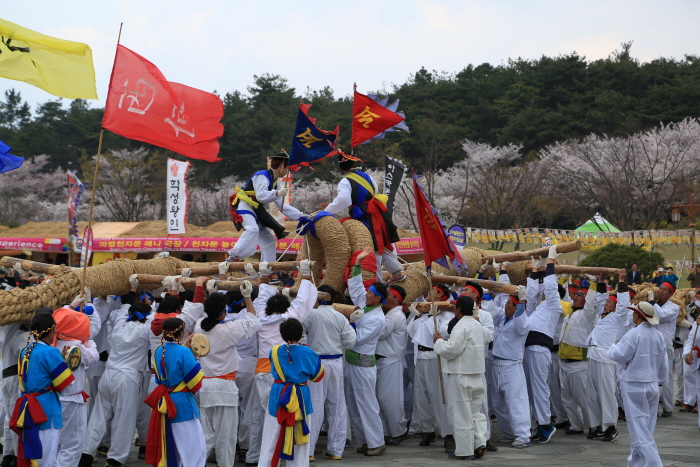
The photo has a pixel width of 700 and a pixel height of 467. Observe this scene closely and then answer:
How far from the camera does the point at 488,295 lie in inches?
418

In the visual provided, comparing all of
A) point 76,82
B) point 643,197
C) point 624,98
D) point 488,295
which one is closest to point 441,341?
point 488,295

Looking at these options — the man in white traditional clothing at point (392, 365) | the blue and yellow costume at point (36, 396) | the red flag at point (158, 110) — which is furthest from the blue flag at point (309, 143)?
the blue and yellow costume at point (36, 396)

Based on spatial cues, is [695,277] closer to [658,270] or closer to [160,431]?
[658,270]

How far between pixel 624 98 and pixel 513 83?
8.29 metres

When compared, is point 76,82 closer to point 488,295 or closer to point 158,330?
point 158,330

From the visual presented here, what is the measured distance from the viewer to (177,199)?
2866cm

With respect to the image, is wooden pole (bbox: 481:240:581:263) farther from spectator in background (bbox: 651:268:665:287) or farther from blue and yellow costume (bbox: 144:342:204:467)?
spectator in background (bbox: 651:268:665:287)

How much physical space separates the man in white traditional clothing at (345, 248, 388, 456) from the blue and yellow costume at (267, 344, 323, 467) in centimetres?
163

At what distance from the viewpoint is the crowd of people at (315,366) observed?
645 centimetres

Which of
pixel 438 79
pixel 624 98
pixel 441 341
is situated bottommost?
pixel 441 341

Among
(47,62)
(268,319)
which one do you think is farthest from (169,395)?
(47,62)

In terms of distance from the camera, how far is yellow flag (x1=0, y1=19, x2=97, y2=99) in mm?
7723

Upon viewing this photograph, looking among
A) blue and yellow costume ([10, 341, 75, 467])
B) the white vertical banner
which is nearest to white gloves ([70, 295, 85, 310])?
blue and yellow costume ([10, 341, 75, 467])

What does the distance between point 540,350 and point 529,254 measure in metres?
1.35
